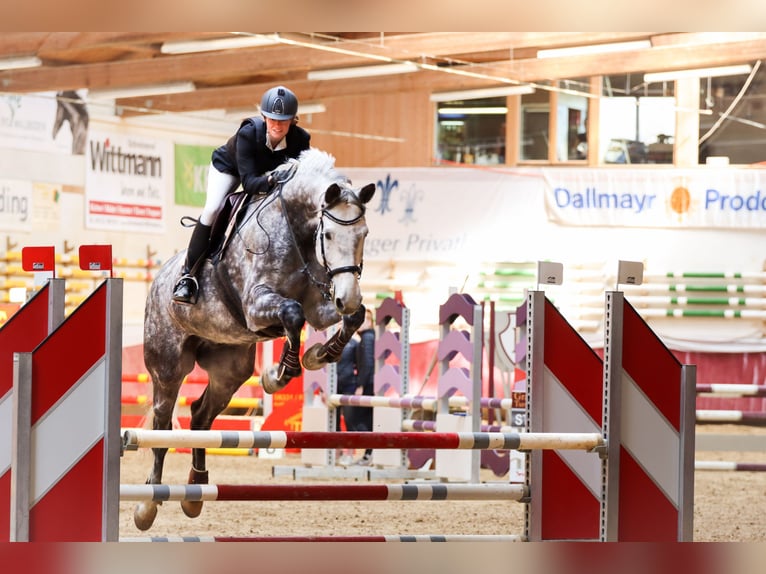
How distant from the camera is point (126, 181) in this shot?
12586 mm

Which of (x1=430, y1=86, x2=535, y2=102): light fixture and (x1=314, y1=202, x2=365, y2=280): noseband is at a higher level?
(x1=430, y1=86, x2=535, y2=102): light fixture

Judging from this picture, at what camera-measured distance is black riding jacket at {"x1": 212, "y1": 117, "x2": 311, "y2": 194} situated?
4.49 m

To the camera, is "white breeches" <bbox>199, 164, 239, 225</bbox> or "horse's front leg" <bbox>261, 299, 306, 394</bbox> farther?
"white breeches" <bbox>199, 164, 239, 225</bbox>

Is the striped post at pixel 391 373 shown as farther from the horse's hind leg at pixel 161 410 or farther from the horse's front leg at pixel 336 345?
the horse's front leg at pixel 336 345

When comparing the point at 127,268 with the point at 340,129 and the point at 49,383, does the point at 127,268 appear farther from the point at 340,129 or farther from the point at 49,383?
the point at 49,383

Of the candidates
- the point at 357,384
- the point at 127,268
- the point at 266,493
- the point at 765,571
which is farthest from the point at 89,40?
the point at 765,571

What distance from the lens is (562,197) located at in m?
13.1

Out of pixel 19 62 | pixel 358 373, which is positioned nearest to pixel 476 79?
pixel 358 373

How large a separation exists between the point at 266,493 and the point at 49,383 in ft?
2.38

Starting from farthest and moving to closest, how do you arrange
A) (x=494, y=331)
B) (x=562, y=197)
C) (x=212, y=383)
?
(x=562, y=197) < (x=494, y=331) < (x=212, y=383)

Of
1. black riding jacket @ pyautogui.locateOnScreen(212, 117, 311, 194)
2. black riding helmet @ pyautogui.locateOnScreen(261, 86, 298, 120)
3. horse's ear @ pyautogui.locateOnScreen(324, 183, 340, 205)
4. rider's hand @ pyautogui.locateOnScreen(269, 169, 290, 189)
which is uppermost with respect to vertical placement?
black riding helmet @ pyautogui.locateOnScreen(261, 86, 298, 120)

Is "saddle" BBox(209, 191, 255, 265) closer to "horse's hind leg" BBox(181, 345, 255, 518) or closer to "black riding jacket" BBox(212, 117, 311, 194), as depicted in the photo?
"black riding jacket" BBox(212, 117, 311, 194)

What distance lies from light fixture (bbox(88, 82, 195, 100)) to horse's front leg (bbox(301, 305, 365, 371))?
785cm

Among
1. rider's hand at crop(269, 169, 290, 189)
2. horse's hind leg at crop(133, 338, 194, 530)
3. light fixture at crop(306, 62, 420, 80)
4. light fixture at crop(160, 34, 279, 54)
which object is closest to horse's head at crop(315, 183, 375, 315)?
rider's hand at crop(269, 169, 290, 189)
